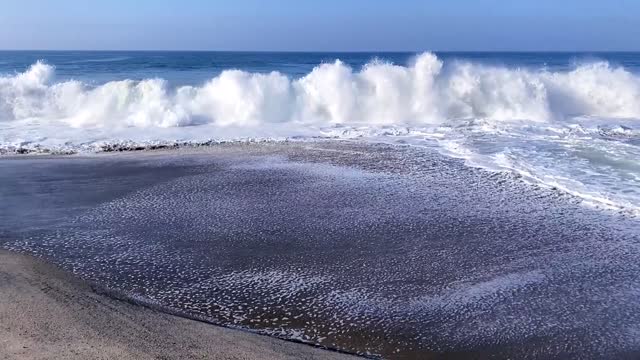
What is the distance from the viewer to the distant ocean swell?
20016 millimetres

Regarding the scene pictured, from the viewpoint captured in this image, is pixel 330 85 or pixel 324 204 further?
pixel 330 85

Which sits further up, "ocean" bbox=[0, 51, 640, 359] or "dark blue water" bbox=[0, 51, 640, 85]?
"dark blue water" bbox=[0, 51, 640, 85]

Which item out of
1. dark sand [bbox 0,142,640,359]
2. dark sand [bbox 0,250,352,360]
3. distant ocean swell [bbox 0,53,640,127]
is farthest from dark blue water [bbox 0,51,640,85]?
dark sand [bbox 0,250,352,360]

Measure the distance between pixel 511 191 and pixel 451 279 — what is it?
399 centimetres

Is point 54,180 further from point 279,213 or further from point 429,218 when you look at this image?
point 429,218

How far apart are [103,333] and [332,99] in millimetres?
17280

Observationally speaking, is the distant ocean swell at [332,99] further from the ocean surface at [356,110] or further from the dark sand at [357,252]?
the dark sand at [357,252]

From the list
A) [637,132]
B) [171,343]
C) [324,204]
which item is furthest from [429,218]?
[637,132]

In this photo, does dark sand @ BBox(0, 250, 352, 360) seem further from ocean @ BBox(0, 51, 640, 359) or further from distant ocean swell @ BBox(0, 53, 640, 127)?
distant ocean swell @ BBox(0, 53, 640, 127)

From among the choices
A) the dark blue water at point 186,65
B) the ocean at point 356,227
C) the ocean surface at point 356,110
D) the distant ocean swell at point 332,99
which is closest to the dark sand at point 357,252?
the ocean at point 356,227

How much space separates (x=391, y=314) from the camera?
17.3 ft

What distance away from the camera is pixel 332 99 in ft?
69.7

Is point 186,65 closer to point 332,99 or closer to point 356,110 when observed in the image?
point 332,99

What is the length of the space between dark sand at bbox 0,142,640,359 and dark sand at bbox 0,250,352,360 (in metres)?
0.33
